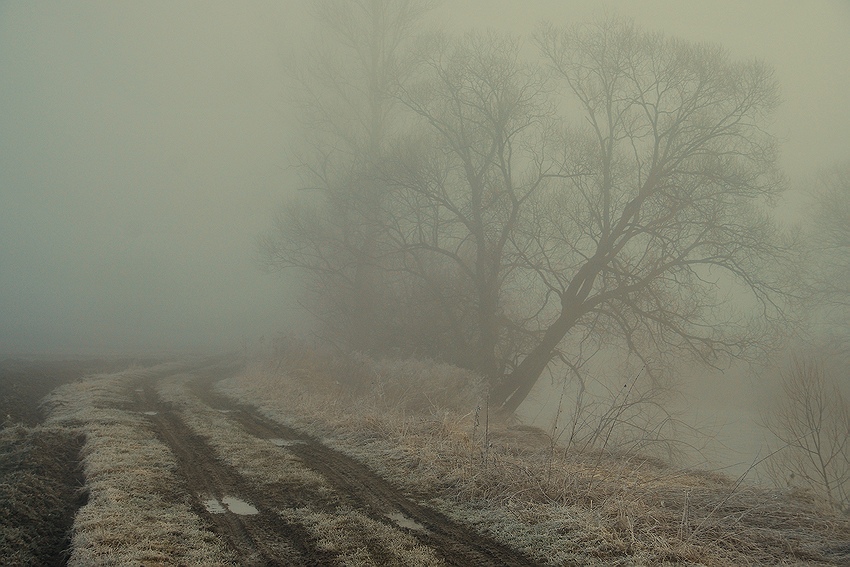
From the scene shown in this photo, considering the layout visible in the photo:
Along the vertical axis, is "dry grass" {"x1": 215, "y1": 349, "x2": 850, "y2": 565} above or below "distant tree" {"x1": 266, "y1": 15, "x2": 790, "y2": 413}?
below

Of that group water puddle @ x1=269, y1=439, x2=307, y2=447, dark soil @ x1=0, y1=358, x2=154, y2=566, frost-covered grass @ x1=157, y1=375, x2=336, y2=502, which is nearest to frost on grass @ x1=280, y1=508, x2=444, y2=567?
frost-covered grass @ x1=157, y1=375, x2=336, y2=502

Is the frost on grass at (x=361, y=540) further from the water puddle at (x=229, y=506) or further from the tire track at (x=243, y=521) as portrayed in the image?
the water puddle at (x=229, y=506)

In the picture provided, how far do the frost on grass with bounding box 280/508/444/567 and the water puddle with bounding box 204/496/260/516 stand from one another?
1.46ft

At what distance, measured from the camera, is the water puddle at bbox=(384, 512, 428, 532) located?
5.79 meters

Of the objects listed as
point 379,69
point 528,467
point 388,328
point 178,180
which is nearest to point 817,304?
point 388,328

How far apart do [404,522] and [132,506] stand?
311 cm

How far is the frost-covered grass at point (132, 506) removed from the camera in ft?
15.8

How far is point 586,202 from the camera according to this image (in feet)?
61.9

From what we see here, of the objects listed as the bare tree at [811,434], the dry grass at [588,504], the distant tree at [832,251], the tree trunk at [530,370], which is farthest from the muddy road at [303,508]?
the distant tree at [832,251]

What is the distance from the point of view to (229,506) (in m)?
6.32

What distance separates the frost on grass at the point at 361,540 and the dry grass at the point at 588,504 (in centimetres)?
97

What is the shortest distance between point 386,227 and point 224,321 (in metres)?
61.0

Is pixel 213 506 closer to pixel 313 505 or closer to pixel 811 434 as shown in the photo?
pixel 313 505

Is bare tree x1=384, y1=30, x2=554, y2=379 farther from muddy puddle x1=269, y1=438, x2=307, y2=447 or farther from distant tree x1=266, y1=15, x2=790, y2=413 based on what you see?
muddy puddle x1=269, y1=438, x2=307, y2=447
